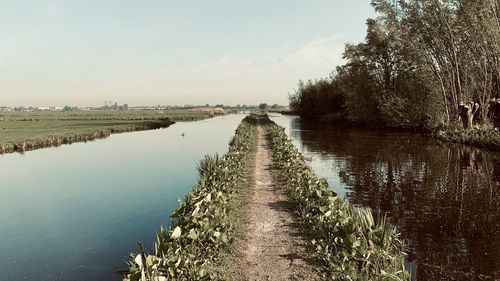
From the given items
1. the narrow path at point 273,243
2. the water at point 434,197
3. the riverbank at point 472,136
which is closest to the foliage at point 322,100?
the riverbank at point 472,136

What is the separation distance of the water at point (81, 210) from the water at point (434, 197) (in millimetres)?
8042

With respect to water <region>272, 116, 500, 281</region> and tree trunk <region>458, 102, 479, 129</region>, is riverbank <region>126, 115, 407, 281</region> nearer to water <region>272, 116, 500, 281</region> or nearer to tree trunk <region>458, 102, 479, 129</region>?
water <region>272, 116, 500, 281</region>

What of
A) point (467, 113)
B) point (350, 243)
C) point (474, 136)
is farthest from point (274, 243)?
point (467, 113)

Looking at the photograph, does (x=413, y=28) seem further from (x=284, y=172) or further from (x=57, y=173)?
(x=57, y=173)

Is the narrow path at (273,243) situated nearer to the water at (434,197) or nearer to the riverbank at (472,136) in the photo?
the water at (434,197)

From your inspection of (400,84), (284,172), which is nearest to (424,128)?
(400,84)

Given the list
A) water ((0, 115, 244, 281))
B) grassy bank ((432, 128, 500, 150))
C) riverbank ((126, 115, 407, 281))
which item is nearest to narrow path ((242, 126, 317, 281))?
riverbank ((126, 115, 407, 281))

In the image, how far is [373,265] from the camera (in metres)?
7.35

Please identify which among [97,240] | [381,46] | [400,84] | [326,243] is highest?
[381,46]

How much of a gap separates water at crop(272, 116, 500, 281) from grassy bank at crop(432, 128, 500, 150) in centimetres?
137

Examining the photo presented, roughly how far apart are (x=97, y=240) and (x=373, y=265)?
30.0 ft

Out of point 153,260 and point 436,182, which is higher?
point 153,260

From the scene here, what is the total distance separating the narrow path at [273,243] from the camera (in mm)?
7973

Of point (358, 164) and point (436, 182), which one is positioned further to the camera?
point (358, 164)
